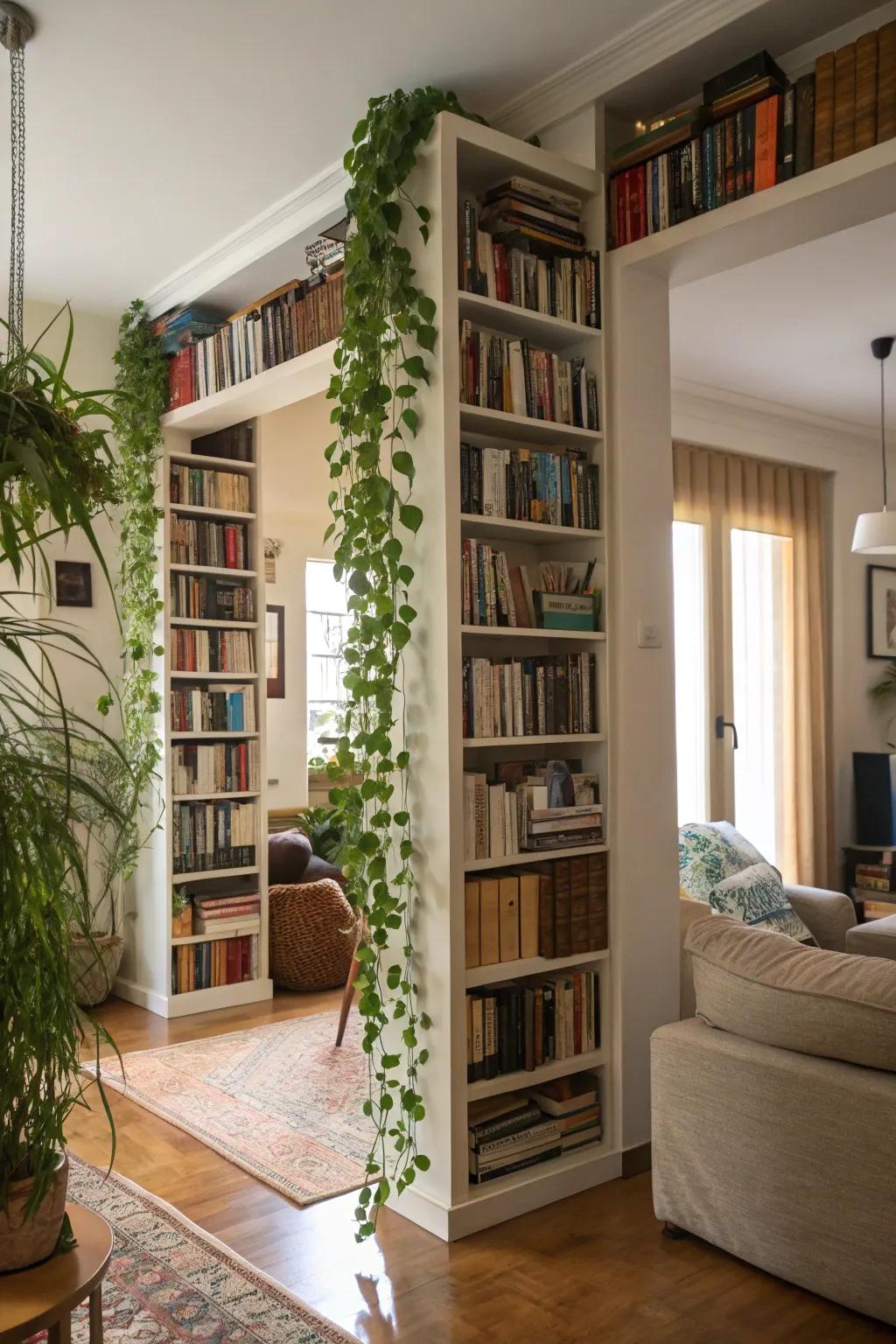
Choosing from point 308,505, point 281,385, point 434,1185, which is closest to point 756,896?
point 434,1185

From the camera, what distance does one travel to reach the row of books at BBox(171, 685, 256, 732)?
4730 millimetres

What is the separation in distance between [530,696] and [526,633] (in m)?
0.18

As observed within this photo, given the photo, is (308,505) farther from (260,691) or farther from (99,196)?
(99,196)

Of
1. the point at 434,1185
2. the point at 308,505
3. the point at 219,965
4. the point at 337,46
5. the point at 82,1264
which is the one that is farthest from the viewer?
the point at 308,505

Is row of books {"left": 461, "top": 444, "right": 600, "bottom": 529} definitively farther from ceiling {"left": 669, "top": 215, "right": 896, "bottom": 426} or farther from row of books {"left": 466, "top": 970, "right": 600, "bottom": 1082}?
ceiling {"left": 669, "top": 215, "right": 896, "bottom": 426}

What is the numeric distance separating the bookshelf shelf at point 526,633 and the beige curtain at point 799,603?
3113 mm

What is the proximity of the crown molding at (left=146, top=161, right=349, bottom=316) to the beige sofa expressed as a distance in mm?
2652

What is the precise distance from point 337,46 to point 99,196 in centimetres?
124

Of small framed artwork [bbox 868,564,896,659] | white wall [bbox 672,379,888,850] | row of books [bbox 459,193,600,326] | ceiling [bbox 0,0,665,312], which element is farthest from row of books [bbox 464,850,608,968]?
small framed artwork [bbox 868,564,896,659]

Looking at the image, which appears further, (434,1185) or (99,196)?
(99,196)

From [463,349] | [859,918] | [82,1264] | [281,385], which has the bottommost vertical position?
[859,918]

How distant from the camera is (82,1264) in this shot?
168cm

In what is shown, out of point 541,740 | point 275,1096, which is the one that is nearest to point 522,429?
point 541,740

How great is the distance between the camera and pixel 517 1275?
2502mm
